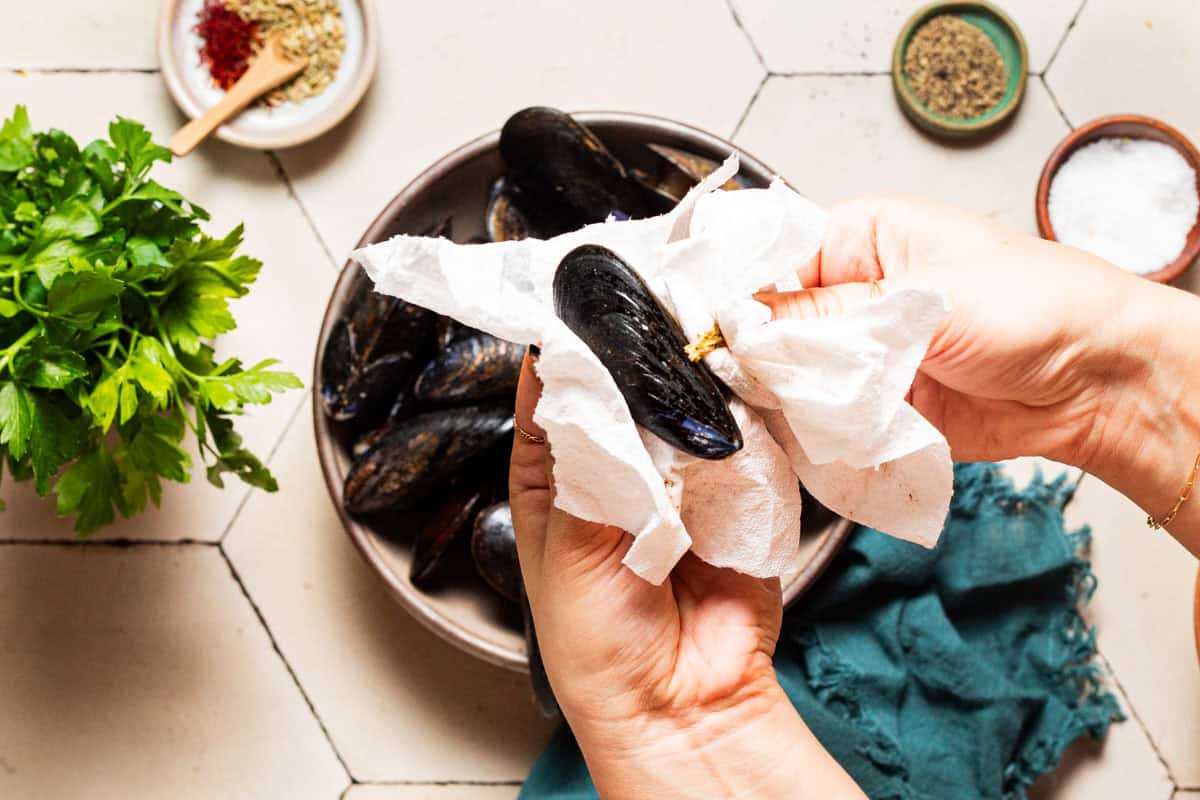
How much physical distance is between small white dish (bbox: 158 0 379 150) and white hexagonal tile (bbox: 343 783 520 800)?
76 centimetres

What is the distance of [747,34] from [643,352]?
0.76 metres

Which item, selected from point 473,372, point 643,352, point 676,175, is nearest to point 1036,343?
point 643,352

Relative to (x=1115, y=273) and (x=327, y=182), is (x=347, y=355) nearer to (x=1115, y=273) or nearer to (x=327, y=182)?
(x=327, y=182)

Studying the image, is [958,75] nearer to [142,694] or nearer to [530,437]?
[530,437]

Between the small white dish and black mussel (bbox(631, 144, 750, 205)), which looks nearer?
black mussel (bbox(631, 144, 750, 205))

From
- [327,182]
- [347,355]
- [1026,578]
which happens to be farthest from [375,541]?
[1026,578]

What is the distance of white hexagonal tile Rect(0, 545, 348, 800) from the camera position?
1.26m

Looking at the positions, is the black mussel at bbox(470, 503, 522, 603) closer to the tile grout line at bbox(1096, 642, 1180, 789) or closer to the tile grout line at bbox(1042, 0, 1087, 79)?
the tile grout line at bbox(1096, 642, 1180, 789)

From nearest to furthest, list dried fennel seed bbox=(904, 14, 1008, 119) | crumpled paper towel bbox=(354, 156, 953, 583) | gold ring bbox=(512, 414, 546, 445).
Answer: crumpled paper towel bbox=(354, 156, 953, 583) < gold ring bbox=(512, 414, 546, 445) < dried fennel seed bbox=(904, 14, 1008, 119)

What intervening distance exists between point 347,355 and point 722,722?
0.56 meters

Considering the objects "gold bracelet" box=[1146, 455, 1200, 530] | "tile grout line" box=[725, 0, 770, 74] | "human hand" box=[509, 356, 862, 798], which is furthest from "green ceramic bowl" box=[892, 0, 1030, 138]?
"human hand" box=[509, 356, 862, 798]

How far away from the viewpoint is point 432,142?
1262mm

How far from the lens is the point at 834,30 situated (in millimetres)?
1278

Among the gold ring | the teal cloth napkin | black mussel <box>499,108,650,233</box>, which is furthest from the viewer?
the teal cloth napkin
